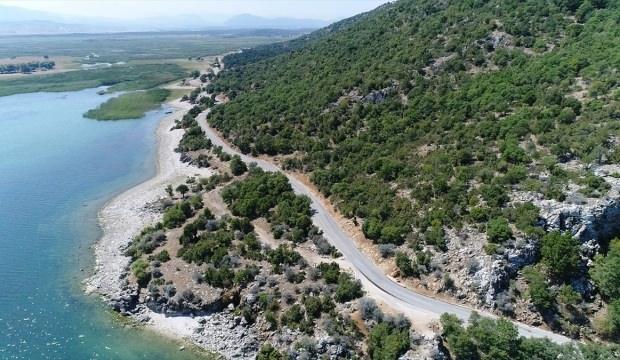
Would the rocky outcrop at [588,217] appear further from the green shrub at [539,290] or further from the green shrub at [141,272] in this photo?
the green shrub at [141,272]

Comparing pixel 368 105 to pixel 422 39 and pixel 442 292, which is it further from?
pixel 442 292

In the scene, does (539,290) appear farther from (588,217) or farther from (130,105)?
(130,105)

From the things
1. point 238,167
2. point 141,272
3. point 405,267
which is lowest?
point 141,272

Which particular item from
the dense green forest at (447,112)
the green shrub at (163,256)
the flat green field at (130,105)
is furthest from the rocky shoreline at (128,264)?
the flat green field at (130,105)

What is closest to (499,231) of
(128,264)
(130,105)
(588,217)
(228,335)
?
(588,217)

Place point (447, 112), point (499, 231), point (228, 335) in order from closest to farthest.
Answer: point (228, 335)
point (499, 231)
point (447, 112)

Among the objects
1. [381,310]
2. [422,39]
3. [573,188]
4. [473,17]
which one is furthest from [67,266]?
[473,17]
